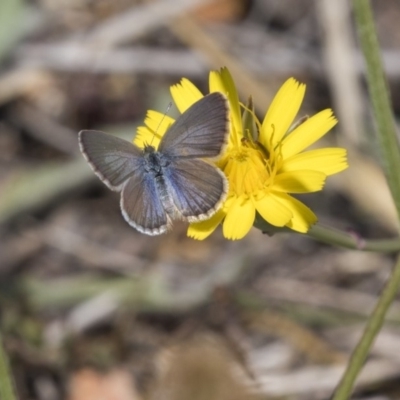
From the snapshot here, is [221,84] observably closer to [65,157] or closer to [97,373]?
[97,373]

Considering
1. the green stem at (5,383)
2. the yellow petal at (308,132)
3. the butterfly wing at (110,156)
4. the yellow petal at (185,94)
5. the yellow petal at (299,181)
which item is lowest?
the green stem at (5,383)

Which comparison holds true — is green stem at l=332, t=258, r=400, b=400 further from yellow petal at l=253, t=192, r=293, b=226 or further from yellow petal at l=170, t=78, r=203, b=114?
yellow petal at l=170, t=78, r=203, b=114

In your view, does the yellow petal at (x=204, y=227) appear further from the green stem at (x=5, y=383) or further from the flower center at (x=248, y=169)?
the green stem at (x=5, y=383)

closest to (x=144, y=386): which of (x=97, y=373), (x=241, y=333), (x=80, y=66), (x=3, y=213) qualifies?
(x=97, y=373)

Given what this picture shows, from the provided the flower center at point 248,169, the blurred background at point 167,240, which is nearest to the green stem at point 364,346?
the flower center at point 248,169

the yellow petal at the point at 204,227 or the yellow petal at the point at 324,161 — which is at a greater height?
the yellow petal at the point at 324,161

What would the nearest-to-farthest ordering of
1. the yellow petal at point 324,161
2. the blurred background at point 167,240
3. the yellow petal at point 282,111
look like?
the yellow petal at point 324,161, the yellow petal at point 282,111, the blurred background at point 167,240

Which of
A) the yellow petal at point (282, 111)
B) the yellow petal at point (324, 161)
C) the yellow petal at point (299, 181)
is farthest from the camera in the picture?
the yellow petal at point (282, 111)

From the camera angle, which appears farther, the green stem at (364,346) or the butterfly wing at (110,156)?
the butterfly wing at (110,156)

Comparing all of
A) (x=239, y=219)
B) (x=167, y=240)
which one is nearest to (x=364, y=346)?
(x=239, y=219)
